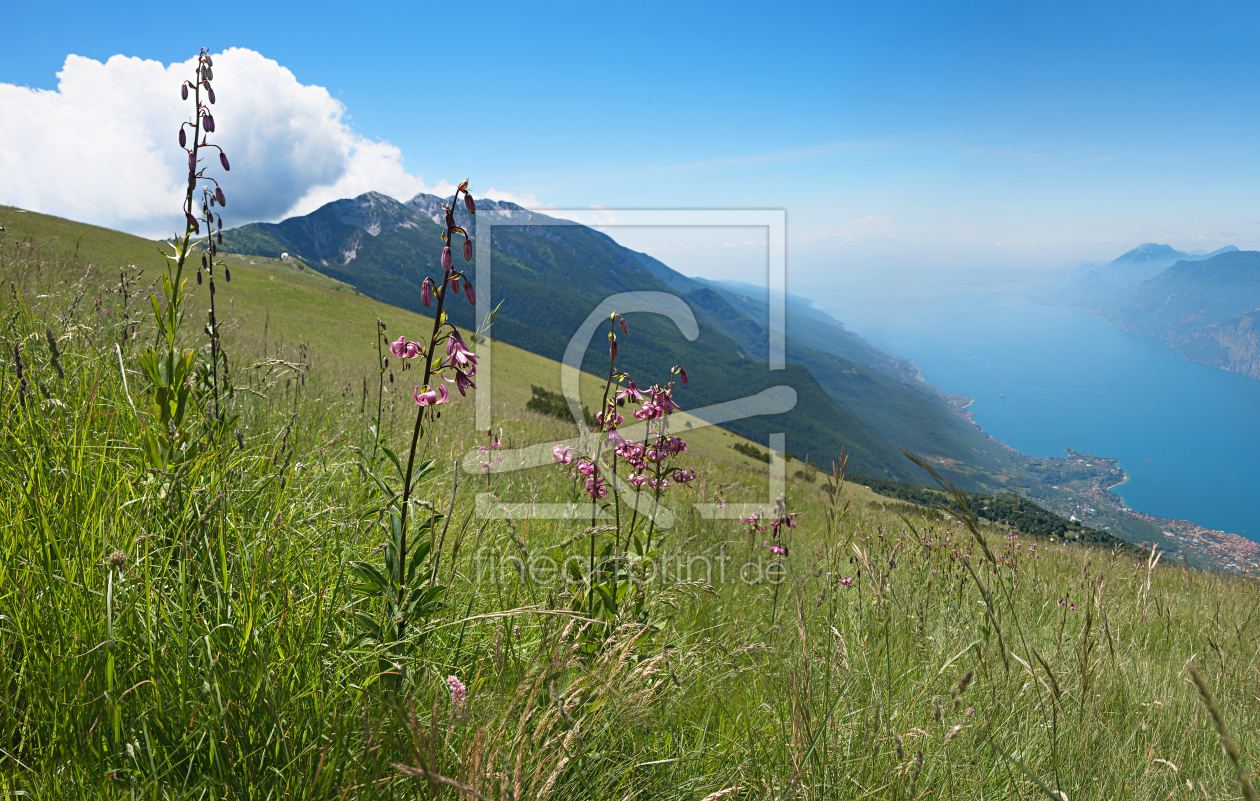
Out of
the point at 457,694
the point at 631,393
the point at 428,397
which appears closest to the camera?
the point at 457,694

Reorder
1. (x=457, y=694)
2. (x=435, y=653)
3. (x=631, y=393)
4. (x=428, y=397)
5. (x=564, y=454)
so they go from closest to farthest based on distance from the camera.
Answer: (x=457, y=694) → (x=428, y=397) → (x=435, y=653) → (x=631, y=393) → (x=564, y=454)

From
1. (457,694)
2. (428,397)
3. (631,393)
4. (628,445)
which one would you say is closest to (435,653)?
(457,694)

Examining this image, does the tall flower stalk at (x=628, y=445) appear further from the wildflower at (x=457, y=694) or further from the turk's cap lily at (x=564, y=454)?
the wildflower at (x=457, y=694)

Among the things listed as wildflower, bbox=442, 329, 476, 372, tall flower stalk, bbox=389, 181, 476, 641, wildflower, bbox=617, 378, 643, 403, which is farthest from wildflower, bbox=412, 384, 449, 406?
wildflower, bbox=617, 378, 643, 403

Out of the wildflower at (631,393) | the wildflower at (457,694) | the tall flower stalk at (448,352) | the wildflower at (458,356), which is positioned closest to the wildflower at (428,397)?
the tall flower stalk at (448,352)

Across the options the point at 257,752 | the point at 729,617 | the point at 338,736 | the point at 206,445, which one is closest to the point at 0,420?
the point at 206,445

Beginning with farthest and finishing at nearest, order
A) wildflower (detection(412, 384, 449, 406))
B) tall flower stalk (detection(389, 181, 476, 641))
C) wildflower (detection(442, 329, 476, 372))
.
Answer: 1. wildflower (detection(442, 329, 476, 372))
2. wildflower (detection(412, 384, 449, 406))
3. tall flower stalk (detection(389, 181, 476, 641))

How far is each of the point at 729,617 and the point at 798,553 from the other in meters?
2.98

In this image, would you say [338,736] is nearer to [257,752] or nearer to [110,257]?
[257,752]

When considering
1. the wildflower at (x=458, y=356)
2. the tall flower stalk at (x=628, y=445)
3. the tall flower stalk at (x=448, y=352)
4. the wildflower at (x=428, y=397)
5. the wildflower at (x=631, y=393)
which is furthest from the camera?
the wildflower at (x=631, y=393)

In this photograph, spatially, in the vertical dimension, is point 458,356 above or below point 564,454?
above

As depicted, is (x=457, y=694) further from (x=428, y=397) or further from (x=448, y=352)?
(x=448, y=352)

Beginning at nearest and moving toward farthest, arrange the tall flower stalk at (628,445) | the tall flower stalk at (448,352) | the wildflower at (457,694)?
the wildflower at (457,694), the tall flower stalk at (448,352), the tall flower stalk at (628,445)

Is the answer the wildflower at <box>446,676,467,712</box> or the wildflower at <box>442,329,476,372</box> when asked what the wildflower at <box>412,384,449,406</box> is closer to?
the wildflower at <box>442,329,476,372</box>
